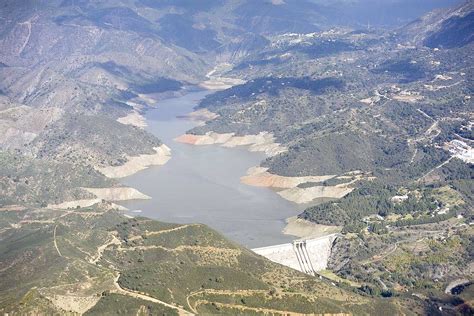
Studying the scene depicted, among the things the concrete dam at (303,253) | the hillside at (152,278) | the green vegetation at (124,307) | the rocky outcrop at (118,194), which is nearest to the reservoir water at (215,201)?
the rocky outcrop at (118,194)

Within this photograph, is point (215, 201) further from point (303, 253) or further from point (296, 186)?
point (303, 253)

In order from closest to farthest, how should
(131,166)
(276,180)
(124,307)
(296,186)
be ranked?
(124,307) < (296,186) < (276,180) < (131,166)

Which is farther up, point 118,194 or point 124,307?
point 124,307

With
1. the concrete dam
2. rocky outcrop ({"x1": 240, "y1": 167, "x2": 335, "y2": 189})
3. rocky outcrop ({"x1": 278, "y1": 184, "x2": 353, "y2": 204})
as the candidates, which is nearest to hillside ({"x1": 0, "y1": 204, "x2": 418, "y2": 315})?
the concrete dam

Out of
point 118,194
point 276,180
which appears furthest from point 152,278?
point 276,180

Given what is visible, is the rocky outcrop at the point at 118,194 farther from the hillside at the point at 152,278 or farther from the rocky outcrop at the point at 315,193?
the hillside at the point at 152,278

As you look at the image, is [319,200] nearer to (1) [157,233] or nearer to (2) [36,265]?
(1) [157,233]
